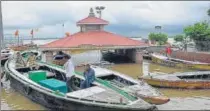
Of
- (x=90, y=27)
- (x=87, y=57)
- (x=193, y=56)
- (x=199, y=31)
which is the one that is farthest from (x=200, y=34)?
(x=87, y=57)

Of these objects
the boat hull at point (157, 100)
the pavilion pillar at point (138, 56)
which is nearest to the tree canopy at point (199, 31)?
the pavilion pillar at point (138, 56)

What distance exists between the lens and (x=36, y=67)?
17234 mm

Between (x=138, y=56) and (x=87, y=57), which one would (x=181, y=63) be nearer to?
(x=138, y=56)

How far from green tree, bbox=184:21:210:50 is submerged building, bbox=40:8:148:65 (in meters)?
6.29

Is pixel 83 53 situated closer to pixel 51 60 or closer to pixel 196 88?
pixel 51 60

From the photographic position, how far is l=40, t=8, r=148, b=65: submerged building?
27625mm

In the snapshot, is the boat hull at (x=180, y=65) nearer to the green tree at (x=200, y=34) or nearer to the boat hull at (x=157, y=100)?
the green tree at (x=200, y=34)

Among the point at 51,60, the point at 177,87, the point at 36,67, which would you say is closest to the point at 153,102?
the point at 177,87

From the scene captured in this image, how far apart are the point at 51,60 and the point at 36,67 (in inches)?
398

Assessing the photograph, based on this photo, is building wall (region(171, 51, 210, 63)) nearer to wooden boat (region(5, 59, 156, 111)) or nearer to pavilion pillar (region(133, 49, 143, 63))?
pavilion pillar (region(133, 49, 143, 63))

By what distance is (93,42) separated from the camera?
2945 centimetres

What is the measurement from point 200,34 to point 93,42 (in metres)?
11.4

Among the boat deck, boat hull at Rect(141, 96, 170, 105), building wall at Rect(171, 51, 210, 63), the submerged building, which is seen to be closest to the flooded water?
the boat deck

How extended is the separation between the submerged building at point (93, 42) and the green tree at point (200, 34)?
6287 millimetres
